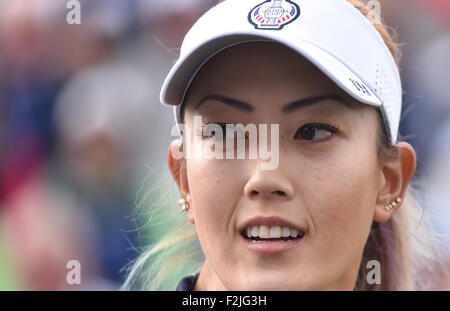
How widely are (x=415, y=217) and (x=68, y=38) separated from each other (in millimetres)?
1273

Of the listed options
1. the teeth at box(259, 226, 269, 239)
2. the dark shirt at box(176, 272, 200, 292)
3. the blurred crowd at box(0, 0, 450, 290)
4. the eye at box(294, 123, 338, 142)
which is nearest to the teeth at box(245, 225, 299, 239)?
the teeth at box(259, 226, 269, 239)

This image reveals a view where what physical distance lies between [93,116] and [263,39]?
1045 mm

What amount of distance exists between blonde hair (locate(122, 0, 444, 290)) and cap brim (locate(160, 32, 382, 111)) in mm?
326

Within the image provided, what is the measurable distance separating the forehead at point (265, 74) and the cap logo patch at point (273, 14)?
0.10 ft

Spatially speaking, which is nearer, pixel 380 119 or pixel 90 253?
pixel 380 119

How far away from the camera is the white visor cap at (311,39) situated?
84 centimetres

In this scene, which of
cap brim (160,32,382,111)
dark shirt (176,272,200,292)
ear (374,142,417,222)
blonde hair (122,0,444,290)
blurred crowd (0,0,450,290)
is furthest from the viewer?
blurred crowd (0,0,450,290)

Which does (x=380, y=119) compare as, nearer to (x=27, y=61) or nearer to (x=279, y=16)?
(x=279, y=16)

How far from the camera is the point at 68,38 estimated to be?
1.90 meters

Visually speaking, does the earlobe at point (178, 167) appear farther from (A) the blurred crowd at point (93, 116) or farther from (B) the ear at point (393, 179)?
(A) the blurred crowd at point (93, 116)

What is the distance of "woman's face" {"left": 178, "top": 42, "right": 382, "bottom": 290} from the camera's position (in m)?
0.85

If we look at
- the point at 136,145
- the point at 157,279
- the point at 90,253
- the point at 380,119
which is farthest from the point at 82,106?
the point at 380,119

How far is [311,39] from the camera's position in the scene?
2.84 feet

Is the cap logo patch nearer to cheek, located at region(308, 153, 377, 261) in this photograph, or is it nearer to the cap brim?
the cap brim
